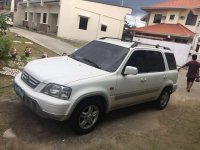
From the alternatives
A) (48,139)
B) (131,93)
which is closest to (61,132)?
(48,139)

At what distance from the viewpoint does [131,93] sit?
234 inches

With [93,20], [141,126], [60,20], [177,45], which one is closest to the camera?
[141,126]

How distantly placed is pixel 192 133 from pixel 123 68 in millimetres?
2464

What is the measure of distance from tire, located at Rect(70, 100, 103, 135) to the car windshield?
0.86m

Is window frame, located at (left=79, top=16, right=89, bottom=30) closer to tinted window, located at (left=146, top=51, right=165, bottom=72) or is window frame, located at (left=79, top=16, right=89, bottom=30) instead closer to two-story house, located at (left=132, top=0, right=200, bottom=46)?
two-story house, located at (left=132, top=0, right=200, bottom=46)

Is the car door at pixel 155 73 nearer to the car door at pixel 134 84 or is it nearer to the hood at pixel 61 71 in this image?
the car door at pixel 134 84

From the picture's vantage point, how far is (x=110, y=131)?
18.4ft

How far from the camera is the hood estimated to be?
475cm

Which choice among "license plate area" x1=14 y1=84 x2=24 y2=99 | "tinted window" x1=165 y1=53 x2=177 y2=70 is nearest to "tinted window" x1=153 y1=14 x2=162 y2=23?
"tinted window" x1=165 y1=53 x2=177 y2=70

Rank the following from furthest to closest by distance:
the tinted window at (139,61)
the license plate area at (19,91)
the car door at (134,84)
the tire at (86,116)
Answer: the tinted window at (139,61) → the car door at (134,84) → the license plate area at (19,91) → the tire at (86,116)

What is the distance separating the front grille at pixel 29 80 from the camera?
193 inches

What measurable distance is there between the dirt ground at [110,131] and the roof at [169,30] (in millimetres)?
23674

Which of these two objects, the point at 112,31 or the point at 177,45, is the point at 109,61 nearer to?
the point at 177,45

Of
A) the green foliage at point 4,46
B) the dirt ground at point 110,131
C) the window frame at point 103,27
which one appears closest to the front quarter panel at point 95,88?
the dirt ground at point 110,131
